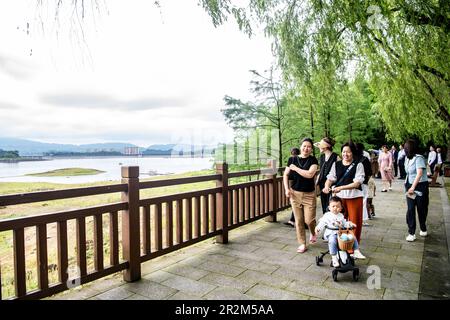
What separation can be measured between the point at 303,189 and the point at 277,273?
133 centimetres

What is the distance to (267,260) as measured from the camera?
13.5ft

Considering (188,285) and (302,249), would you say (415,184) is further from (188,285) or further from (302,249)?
(188,285)

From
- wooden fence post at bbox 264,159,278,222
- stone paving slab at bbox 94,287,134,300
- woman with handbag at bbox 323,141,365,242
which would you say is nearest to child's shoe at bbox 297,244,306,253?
woman with handbag at bbox 323,141,365,242

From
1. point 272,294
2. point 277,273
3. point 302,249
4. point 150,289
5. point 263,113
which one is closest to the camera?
point 272,294

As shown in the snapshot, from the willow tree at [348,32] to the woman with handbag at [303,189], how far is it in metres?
1.52

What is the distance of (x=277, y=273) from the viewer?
12.0 ft

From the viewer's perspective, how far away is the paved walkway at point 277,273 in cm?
313

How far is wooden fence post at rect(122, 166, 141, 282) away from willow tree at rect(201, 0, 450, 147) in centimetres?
238

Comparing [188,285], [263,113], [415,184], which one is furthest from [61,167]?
[263,113]

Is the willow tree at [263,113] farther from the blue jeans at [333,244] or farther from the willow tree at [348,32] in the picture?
the blue jeans at [333,244]

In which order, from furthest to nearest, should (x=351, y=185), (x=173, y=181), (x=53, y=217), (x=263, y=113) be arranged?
1. (x=263, y=113)
2. (x=351, y=185)
3. (x=173, y=181)
4. (x=53, y=217)

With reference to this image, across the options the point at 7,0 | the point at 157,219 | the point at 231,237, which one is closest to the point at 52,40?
the point at 7,0

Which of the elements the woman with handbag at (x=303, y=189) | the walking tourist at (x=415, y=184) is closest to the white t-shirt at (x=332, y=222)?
the woman with handbag at (x=303, y=189)

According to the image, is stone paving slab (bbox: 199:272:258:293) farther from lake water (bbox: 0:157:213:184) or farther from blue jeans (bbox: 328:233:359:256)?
lake water (bbox: 0:157:213:184)
